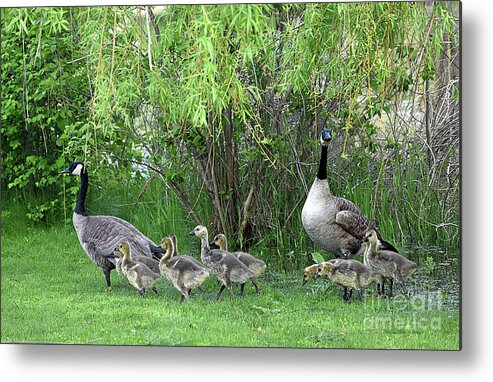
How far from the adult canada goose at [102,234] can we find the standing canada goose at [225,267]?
0.27m

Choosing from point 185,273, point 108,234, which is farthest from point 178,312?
point 108,234

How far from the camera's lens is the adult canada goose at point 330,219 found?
202 inches

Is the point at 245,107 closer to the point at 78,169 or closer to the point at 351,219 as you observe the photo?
the point at 351,219

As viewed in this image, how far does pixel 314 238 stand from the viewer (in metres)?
5.19

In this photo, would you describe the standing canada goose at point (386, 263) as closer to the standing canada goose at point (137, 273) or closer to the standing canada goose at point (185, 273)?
the standing canada goose at point (185, 273)

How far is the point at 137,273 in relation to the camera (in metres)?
5.27

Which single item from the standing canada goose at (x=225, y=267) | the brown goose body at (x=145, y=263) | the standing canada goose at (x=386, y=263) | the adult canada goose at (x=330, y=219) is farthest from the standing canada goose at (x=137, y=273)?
the standing canada goose at (x=386, y=263)

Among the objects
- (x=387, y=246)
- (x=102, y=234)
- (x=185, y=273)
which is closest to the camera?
(x=387, y=246)

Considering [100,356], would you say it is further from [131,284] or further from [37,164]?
[37,164]

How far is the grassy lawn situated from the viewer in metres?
5.03

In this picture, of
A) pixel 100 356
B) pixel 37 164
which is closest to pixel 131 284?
pixel 100 356

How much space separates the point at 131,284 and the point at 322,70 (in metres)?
1.40

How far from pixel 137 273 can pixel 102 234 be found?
0.27 meters

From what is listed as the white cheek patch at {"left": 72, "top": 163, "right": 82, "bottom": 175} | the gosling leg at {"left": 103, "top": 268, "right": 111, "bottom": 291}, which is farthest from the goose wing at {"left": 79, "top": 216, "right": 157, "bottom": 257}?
the white cheek patch at {"left": 72, "top": 163, "right": 82, "bottom": 175}
